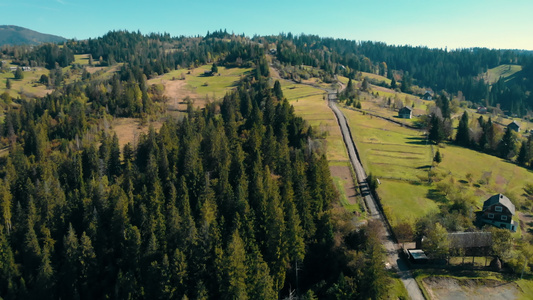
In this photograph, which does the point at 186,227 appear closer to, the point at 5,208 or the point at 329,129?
the point at 5,208

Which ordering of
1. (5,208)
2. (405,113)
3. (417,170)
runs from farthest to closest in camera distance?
(405,113), (417,170), (5,208)

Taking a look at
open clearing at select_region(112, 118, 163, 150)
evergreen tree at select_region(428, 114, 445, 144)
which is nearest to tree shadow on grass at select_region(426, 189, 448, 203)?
evergreen tree at select_region(428, 114, 445, 144)

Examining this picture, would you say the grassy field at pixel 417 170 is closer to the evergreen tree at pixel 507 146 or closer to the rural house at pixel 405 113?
the evergreen tree at pixel 507 146

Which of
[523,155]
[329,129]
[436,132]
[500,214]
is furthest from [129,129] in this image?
[523,155]

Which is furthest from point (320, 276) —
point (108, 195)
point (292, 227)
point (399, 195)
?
point (108, 195)

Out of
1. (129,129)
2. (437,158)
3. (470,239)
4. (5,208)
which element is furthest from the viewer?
(129,129)

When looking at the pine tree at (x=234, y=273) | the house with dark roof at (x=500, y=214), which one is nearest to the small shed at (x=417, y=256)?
the house with dark roof at (x=500, y=214)
